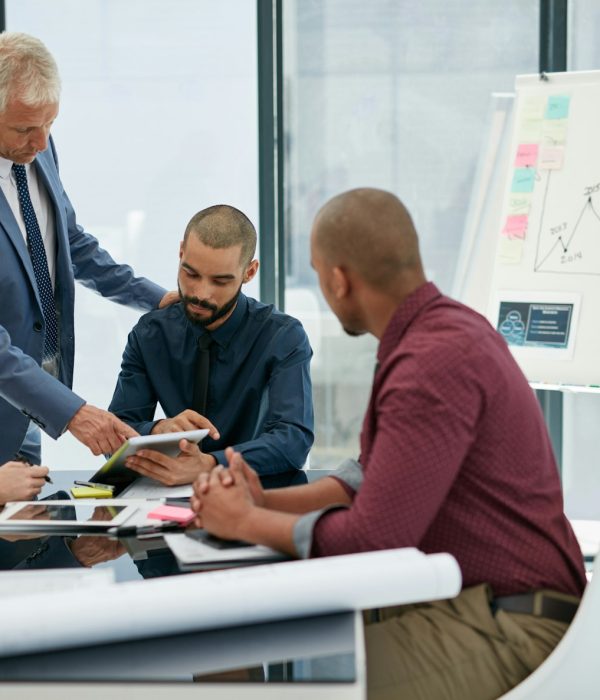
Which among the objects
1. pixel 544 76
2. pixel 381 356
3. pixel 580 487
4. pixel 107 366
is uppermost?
pixel 544 76

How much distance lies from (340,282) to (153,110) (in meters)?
3.63

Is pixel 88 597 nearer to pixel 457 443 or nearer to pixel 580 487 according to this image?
pixel 457 443

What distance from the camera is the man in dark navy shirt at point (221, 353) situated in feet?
9.00

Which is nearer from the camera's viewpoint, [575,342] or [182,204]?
[575,342]

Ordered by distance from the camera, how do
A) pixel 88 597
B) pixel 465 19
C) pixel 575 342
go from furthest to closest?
pixel 465 19, pixel 575 342, pixel 88 597

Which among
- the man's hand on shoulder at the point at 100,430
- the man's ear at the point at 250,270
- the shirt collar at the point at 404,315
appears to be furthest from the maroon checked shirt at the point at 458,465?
the man's ear at the point at 250,270

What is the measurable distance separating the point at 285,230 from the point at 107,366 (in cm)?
114

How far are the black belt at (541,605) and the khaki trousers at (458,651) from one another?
0.01 meters

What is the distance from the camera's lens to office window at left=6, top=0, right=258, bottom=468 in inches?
195

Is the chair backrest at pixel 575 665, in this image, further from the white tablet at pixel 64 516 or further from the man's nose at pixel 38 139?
the man's nose at pixel 38 139

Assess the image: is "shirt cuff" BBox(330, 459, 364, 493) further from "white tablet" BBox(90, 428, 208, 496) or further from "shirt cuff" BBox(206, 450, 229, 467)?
"shirt cuff" BBox(206, 450, 229, 467)

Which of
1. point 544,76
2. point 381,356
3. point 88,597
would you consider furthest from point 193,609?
point 544,76

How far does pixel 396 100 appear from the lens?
493 cm

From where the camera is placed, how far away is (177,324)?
290cm
